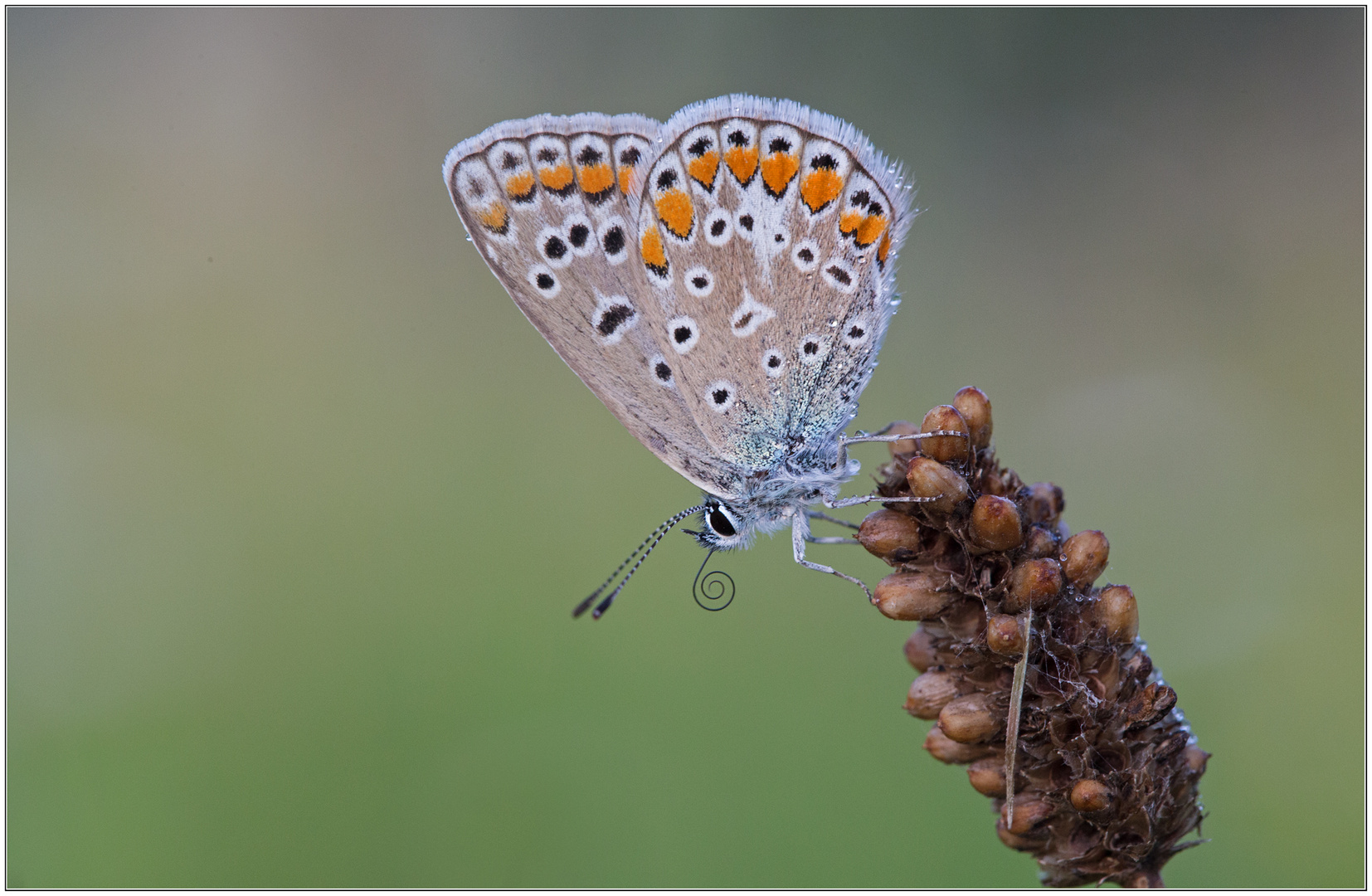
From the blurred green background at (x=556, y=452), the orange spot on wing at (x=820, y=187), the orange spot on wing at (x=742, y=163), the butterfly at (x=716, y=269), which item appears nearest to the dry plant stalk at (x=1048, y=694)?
the butterfly at (x=716, y=269)

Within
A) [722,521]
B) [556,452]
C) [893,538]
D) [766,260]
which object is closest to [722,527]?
[722,521]

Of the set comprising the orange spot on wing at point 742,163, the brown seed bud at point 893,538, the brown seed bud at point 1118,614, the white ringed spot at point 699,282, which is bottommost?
the brown seed bud at point 893,538

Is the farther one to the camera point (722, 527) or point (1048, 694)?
point (722, 527)

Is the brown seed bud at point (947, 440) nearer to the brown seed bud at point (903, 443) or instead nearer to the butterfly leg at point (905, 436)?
the butterfly leg at point (905, 436)

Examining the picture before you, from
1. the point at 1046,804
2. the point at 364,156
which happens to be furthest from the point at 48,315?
the point at 1046,804

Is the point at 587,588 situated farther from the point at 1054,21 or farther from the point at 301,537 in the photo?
the point at 1054,21

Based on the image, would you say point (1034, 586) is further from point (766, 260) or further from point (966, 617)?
point (766, 260)
